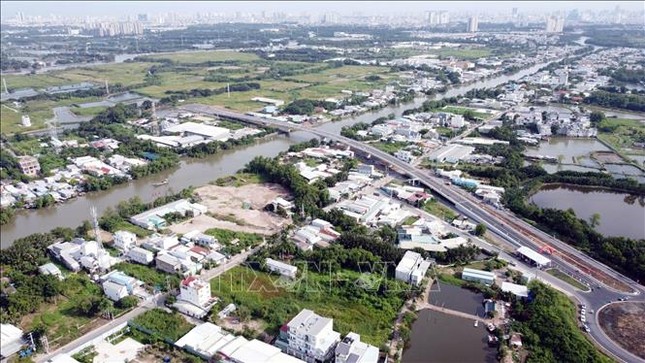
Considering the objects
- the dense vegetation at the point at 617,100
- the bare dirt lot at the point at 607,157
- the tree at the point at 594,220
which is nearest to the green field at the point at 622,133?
the bare dirt lot at the point at 607,157

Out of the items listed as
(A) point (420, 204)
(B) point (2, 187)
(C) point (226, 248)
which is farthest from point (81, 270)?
(A) point (420, 204)

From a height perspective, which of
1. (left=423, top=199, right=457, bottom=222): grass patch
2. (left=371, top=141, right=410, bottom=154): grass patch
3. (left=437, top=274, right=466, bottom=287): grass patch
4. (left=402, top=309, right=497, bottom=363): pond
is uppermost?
(left=371, top=141, right=410, bottom=154): grass patch

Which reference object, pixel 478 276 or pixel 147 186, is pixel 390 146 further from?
pixel 478 276

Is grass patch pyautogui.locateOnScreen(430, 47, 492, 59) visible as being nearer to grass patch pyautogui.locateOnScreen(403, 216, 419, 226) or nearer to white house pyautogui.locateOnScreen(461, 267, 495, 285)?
grass patch pyautogui.locateOnScreen(403, 216, 419, 226)

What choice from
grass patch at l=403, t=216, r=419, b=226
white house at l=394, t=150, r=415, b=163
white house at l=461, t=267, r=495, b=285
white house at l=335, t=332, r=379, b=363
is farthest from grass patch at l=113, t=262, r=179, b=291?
white house at l=394, t=150, r=415, b=163

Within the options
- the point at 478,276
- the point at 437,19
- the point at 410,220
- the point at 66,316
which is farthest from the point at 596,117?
the point at 437,19

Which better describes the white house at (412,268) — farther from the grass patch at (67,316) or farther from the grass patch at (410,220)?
the grass patch at (67,316)
